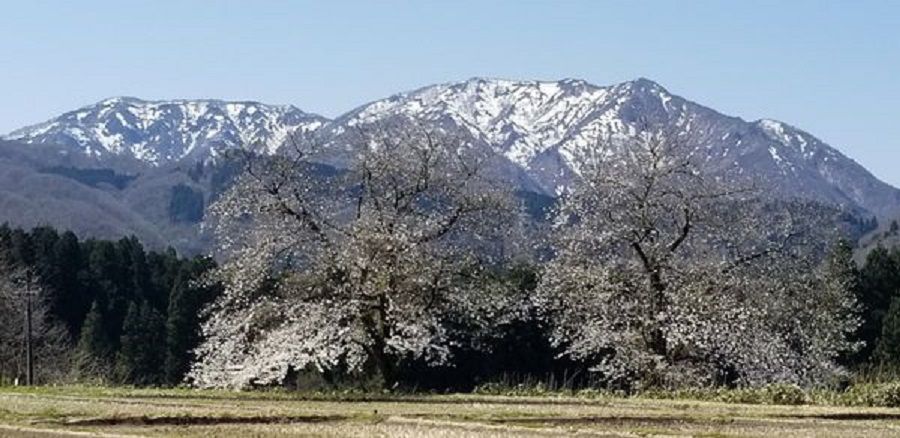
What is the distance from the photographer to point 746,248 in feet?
136

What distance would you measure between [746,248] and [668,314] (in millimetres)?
3360

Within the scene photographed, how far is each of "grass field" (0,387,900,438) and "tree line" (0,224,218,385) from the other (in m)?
37.4

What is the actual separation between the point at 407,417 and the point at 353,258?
14884 millimetres

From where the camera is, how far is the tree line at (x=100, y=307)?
79.1 m

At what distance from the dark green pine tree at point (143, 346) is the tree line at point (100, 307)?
0.21 feet

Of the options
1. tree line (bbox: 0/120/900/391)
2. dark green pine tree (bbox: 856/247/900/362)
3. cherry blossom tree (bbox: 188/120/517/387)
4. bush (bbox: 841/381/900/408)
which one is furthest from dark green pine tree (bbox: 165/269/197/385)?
bush (bbox: 841/381/900/408)

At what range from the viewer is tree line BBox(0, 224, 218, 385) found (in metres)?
79.1

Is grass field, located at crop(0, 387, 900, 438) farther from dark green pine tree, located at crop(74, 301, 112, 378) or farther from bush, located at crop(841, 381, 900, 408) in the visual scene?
dark green pine tree, located at crop(74, 301, 112, 378)

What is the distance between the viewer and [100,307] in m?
96.6

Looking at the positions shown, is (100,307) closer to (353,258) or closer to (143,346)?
(143,346)

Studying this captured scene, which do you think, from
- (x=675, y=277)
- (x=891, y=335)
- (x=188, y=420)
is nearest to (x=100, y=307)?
(x=891, y=335)

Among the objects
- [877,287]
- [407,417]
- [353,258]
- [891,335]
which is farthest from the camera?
[877,287]

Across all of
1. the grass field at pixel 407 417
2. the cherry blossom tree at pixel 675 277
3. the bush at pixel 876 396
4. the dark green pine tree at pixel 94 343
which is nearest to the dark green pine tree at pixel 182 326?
the dark green pine tree at pixel 94 343

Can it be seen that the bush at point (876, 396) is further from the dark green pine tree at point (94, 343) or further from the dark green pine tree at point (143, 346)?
the dark green pine tree at point (143, 346)
